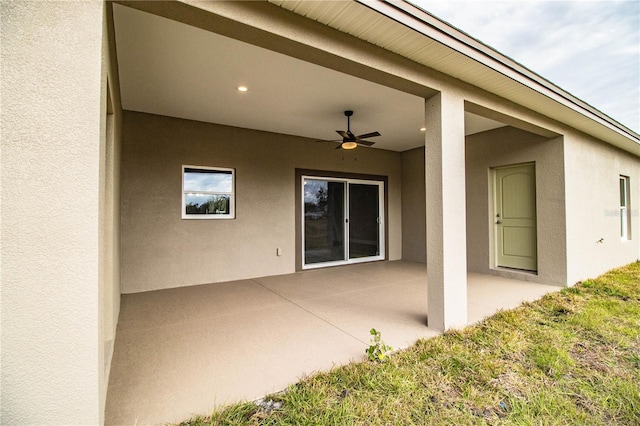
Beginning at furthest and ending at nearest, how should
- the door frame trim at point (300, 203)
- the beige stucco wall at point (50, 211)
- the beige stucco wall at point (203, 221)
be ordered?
the door frame trim at point (300, 203)
the beige stucco wall at point (203, 221)
the beige stucco wall at point (50, 211)

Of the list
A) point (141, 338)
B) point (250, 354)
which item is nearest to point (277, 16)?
point (250, 354)

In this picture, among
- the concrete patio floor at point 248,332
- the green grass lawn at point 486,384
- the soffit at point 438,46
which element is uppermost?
the soffit at point 438,46

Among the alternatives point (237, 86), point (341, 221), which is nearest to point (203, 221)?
point (237, 86)

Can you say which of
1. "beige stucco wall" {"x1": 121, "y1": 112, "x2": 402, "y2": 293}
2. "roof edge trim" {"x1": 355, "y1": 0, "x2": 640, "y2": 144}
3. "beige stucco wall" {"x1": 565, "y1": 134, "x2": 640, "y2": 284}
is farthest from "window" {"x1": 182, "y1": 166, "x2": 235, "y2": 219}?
"beige stucco wall" {"x1": 565, "y1": 134, "x2": 640, "y2": 284}

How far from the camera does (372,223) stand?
7223 millimetres

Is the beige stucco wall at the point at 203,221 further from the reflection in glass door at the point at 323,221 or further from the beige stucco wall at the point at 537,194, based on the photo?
the beige stucco wall at the point at 537,194

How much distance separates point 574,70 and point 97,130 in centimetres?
1352

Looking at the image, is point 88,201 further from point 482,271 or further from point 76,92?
point 482,271

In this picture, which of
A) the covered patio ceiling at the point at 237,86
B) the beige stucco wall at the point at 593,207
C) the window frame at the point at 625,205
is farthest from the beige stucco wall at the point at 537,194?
the window frame at the point at 625,205

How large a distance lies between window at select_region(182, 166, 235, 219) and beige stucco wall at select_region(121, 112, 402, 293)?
0.35ft

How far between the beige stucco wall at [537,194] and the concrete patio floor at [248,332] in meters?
0.49

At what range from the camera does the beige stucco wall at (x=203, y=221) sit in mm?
4426

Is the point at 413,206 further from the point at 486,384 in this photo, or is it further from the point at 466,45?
the point at 486,384

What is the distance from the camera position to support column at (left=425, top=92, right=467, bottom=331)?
113 inches
